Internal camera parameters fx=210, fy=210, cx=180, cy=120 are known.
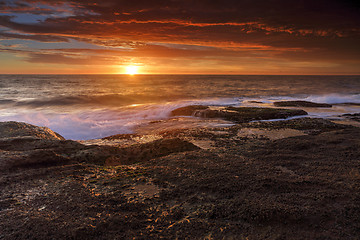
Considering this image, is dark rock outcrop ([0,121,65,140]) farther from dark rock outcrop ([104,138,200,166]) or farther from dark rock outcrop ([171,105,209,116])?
dark rock outcrop ([171,105,209,116])

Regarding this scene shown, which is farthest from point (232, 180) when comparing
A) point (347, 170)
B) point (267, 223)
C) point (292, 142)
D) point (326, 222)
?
point (292, 142)

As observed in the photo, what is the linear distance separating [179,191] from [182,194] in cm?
14

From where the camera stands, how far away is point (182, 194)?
16.3 feet

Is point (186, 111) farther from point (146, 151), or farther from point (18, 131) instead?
point (18, 131)

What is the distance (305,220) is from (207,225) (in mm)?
1841

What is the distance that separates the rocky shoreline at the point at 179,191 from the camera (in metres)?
3.76

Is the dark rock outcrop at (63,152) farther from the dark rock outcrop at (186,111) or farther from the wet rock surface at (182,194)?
the dark rock outcrop at (186,111)

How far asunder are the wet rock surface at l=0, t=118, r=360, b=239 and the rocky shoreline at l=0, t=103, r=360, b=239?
0.02 metres

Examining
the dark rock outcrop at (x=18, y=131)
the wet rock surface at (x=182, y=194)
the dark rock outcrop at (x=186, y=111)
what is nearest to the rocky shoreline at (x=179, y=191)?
the wet rock surface at (x=182, y=194)

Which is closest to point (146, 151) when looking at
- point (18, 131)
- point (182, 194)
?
point (182, 194)

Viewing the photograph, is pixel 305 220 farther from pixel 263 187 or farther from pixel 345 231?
pixel 263 187

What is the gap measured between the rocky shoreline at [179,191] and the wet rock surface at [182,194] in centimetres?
2

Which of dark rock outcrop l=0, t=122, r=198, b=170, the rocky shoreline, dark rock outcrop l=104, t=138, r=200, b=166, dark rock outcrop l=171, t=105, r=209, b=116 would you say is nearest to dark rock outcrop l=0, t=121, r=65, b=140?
dark rock outcrop l=0, t=122, r=198, b=170

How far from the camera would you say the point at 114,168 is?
21.6ft
